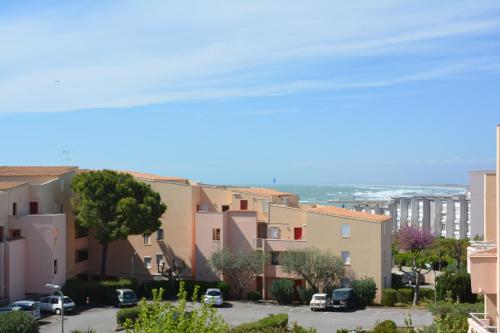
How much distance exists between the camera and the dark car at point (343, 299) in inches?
2119

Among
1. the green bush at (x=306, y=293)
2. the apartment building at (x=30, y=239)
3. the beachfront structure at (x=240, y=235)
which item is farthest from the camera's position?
the beachfront structure at (x=240, y=235)

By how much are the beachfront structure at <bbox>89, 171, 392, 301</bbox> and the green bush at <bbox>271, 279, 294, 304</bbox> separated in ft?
4.74

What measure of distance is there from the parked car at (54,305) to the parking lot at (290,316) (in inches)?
27.3

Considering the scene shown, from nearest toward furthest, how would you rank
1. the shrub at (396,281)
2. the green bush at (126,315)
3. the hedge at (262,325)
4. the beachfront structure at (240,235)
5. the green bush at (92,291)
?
the hedge at (262,325)
the green bush at (126,315)
the green bush at (92,291)
the beachfront structure at (240,235)
the shrub at (396,281)

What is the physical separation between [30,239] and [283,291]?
18.6 meters

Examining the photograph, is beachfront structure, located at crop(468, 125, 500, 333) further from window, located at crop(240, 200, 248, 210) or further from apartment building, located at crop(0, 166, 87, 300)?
window, located at crop(240, 200, 248, 210)

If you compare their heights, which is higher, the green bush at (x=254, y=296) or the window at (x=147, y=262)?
the window at (x=147, y=262)

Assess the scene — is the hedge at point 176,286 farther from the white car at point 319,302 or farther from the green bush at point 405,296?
the green bush at point 405,296

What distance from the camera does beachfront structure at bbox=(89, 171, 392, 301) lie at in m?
57.8

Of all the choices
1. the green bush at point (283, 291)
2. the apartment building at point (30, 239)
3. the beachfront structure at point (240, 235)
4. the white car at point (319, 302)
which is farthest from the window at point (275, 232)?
the apartment building at point (30, 239)

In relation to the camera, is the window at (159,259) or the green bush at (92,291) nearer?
the green bush at (92,291)

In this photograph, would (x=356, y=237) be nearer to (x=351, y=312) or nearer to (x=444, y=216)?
(x=351, y=312)

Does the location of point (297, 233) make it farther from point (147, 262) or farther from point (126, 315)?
point (126, 315)

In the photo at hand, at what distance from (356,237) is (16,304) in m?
24.5
